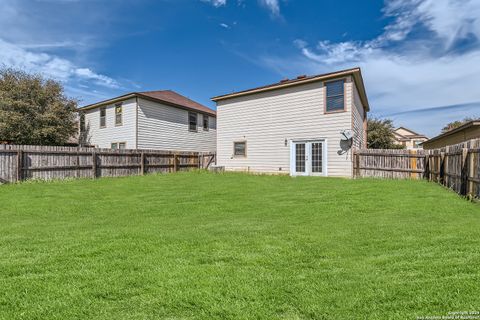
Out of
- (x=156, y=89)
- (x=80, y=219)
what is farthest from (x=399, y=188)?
(x=156, y=89)

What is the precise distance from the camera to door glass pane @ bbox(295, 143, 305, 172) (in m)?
15.7

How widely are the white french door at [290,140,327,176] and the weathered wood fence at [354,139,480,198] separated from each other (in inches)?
61.9

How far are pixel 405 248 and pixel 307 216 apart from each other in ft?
8.01

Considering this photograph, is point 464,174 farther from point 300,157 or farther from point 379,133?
point 379,133

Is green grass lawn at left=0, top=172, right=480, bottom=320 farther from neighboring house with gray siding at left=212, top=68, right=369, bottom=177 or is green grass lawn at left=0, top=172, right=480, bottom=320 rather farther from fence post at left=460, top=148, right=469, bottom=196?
neighboring house with gray siding at left=212, top=68, right=369, bottom=177

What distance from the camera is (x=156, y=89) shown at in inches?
968

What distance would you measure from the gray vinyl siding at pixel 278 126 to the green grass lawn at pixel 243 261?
25.0 feet

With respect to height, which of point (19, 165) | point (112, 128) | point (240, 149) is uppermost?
point (112, 128)

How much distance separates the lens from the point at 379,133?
2970 centimetres

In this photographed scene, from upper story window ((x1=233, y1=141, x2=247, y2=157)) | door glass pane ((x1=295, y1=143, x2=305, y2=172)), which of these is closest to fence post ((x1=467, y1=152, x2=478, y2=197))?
door glass pane ((x1=295, y1=143, x2=305, y2=172))

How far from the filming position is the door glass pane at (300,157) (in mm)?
15703

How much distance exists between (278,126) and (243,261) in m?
13.7

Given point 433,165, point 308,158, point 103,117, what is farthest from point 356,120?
point 103,117

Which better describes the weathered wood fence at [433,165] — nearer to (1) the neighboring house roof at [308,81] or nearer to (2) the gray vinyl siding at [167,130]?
(1) the neighboring house roof at [308,81]
